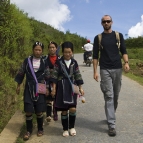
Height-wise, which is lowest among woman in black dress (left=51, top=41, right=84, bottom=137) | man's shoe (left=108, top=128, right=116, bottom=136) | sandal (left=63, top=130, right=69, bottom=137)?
sandal (left=63, top=130, right=69, bottom=137)

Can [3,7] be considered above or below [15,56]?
above

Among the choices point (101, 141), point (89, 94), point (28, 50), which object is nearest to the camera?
point (101, 141)

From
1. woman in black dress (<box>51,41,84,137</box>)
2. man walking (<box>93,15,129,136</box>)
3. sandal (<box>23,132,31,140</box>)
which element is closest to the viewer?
sandal (<box>23,132,31,140</box>)

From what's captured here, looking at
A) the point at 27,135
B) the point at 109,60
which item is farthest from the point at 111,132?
the point at 27,135

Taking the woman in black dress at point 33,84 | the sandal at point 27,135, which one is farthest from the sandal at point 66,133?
the sandal at point 27,135

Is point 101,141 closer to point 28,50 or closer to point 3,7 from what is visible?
point 3,7

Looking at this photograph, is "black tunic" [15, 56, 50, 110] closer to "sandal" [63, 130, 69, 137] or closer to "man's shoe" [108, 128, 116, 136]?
"sandal" [63, 130, 69, 137]

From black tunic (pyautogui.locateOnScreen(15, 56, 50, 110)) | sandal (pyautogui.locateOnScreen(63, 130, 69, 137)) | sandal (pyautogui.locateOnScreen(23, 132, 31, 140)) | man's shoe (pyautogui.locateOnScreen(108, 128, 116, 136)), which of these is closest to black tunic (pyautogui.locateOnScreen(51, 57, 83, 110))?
black tunic (pyautogui.locateOnScreen(15, 56, 50, 110))

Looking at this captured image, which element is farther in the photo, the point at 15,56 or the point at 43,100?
the point at 15,56

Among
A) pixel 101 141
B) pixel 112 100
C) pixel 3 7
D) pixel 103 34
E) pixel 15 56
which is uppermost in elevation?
pixel 3 7

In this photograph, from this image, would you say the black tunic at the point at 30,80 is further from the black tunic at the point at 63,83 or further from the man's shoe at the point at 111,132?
the man's shoe at the point at 111,132

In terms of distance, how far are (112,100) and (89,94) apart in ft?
12.3

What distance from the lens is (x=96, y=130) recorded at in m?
5.05

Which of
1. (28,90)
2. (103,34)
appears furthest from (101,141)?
(103,34)
